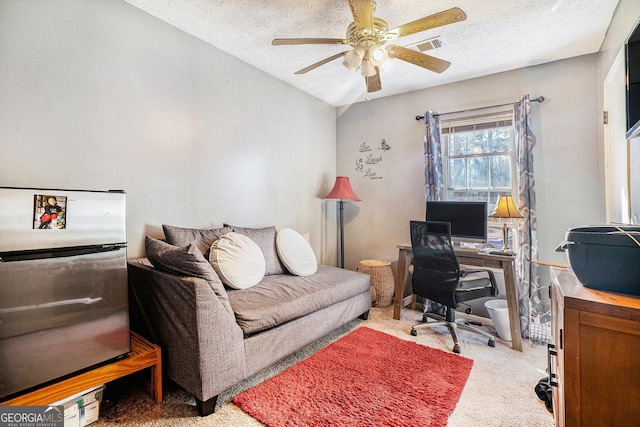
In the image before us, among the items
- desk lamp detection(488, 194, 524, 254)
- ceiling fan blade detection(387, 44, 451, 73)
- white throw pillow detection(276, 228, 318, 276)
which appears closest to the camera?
ceiling fan blade detection(387, 44, 451, 73)

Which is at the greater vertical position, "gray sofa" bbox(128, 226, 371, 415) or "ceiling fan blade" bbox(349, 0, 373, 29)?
"ceiling fan blade" bbox(349, 0, 373, 29)

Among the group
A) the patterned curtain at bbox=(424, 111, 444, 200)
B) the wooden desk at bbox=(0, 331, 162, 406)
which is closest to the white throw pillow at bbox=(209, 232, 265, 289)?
the wooden desk at bbox=(0, 331, 162, 406)

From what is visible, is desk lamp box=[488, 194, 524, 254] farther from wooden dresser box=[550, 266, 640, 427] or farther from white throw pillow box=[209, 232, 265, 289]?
white throw pillow box=[209, 232, 265, 289]

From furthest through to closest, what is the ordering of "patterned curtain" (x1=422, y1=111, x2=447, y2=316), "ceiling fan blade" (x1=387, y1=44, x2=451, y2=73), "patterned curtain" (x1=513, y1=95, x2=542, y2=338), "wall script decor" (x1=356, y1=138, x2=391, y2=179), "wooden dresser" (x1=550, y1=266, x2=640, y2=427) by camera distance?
"wall script decor" (x1=356, y1=138, x2=391, y2=179) < "patterned curtain" (x1=422, y1=111, x2=447, y2=316) < "patterned curtain" (x1=513, y1=95, x2=542, y2=338) < "ceiling fan blade" (x1=387, y1=44, x2=451, y2=73) < "wooden dresser" (x1=550, y1=266, x2=640, y2=427)

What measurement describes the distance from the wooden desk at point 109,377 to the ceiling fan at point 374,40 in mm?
2156

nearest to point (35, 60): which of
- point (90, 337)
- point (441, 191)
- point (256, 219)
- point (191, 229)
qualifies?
point (191, 229)

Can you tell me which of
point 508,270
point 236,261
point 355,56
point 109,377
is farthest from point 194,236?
point 508,270

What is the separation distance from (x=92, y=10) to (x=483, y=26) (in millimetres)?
2908

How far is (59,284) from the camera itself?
4.74 ft

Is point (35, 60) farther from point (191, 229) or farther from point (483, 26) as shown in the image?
point (483, 26)

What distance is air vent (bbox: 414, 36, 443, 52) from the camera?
252 centimetres

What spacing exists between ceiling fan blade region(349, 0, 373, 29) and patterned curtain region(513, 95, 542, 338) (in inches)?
78.4

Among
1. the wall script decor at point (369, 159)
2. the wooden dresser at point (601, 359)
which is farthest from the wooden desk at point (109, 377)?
the wall script decor at point (369, 159)

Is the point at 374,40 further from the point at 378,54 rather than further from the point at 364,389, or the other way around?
the point at 364,389
